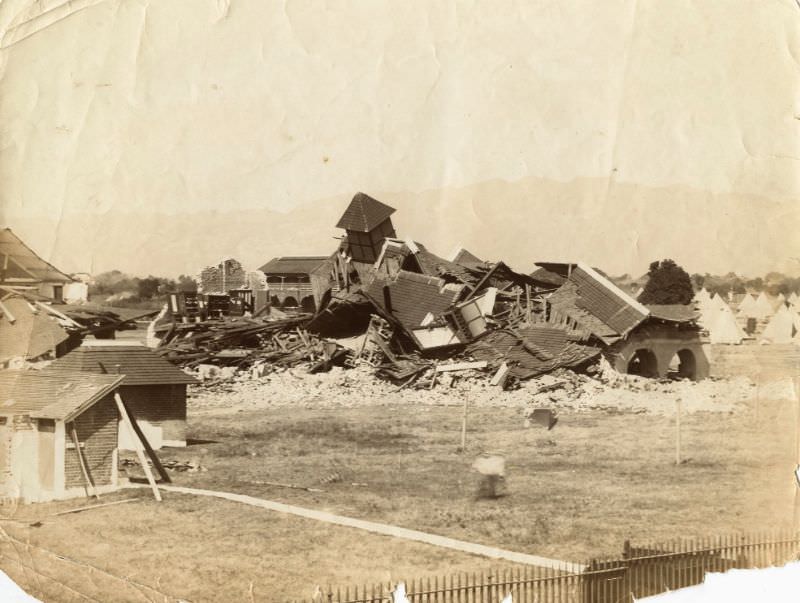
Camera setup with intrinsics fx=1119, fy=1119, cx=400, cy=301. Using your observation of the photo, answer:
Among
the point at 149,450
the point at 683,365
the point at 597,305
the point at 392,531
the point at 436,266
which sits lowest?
the point at 392,531

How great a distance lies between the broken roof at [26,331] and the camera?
5945mm

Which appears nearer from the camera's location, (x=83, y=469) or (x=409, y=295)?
(x=83, y=469)

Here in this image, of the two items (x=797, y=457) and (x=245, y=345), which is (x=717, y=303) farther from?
(x=245, y=345)

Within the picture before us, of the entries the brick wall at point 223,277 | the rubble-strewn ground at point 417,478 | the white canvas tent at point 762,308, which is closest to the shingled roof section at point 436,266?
the rubble-strewn ground at point 417,478

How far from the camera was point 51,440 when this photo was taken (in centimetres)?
597

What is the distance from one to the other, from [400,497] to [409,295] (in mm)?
1174

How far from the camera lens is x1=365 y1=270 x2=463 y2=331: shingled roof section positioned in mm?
6559

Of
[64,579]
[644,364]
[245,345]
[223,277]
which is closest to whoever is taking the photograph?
[64,579]

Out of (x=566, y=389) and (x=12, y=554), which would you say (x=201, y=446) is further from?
(x=566, y=389)

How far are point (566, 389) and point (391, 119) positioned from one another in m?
1.96

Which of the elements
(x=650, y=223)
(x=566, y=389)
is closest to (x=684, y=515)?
(x=566, y=389)

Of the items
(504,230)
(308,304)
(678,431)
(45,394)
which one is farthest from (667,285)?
(45,394)

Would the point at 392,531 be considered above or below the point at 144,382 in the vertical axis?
below

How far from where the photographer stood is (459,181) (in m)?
6.63
